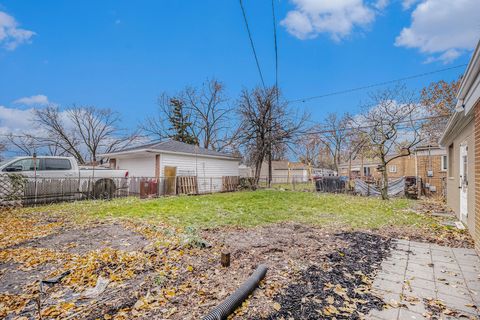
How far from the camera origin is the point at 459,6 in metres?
5.84

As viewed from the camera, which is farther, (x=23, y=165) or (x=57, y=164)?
(x=57, y=164)

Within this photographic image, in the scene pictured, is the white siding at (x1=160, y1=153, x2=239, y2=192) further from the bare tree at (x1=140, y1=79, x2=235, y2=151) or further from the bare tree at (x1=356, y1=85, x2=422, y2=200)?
the bare tree at (x1=356, y1=85, x2=422, y2=200)

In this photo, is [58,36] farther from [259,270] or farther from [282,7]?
[259,270]

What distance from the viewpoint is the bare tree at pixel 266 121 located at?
18.9 metres

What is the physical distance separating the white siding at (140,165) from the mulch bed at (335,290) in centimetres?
1226

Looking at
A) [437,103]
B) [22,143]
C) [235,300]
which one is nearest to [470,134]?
[235,300]

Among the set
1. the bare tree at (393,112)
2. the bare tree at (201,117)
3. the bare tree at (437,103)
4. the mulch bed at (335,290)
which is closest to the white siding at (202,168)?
the bare tree at (201,117)

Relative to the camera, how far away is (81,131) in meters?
26.2

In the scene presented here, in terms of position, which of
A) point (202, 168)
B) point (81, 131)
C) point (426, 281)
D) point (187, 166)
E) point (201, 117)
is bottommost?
point (426, 281)

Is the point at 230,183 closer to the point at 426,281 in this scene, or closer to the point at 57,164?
the point at 57,164

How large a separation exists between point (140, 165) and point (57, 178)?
538 centimetres

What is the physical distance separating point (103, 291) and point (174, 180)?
11.3 metres

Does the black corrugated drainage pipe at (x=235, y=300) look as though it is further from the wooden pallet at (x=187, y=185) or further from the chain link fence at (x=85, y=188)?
the wooden pallet at (x=187, y=185)

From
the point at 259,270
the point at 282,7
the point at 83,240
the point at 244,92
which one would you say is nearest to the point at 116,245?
the point at 83,240
